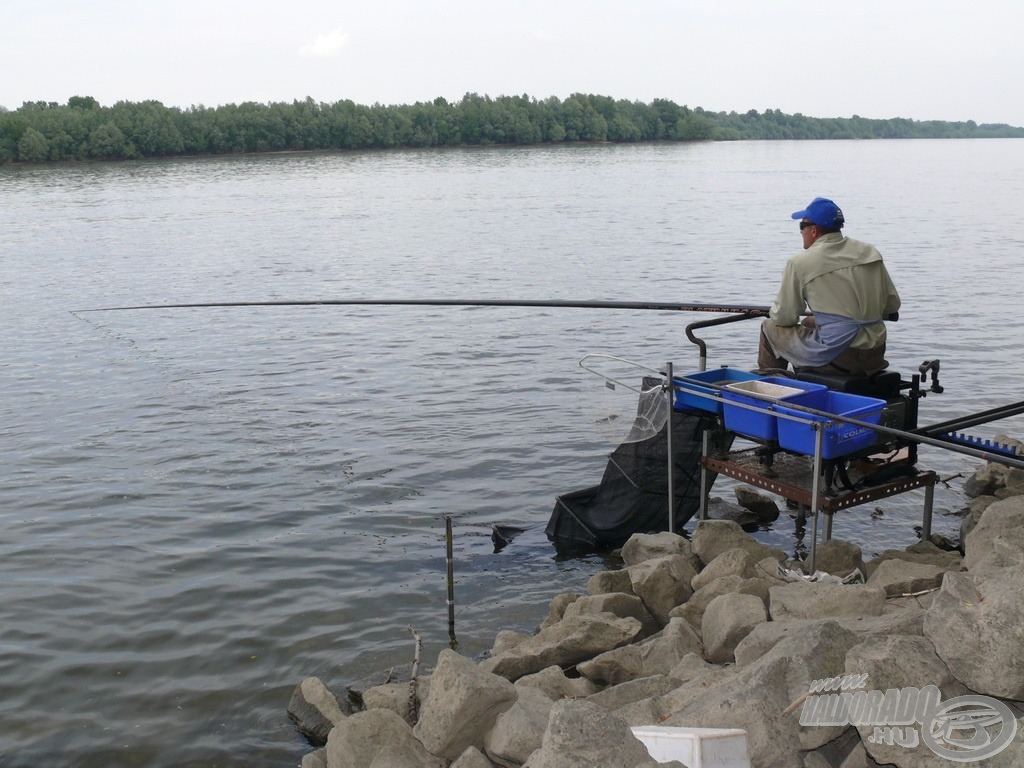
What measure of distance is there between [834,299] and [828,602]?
2.19 m

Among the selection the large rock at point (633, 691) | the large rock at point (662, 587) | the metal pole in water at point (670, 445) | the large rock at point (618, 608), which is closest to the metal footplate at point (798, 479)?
the metal pole in water at point (670, 445)

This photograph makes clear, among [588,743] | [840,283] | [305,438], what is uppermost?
[840,283]

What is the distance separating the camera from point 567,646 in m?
5.76

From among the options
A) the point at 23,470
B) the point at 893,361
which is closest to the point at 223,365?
the point at 23,470

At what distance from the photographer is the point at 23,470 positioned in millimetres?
10312

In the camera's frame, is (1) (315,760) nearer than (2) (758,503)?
Yes

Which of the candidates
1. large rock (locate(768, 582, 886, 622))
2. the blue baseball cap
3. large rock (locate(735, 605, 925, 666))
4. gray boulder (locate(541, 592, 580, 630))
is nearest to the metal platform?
large rock (locate(768, 582, 886, 622))

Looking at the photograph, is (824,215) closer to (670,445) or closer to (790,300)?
(790,300)

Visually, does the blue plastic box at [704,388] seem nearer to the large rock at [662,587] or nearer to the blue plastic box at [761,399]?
the blue plastic box at [761,399]

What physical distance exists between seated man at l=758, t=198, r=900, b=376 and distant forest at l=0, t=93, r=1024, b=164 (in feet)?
265

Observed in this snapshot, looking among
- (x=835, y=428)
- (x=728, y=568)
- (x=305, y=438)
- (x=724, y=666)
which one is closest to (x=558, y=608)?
(x=728, y=568)

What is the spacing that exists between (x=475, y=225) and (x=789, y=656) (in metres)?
30.1

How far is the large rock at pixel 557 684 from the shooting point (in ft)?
17.3

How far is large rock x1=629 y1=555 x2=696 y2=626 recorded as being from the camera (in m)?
6.44
